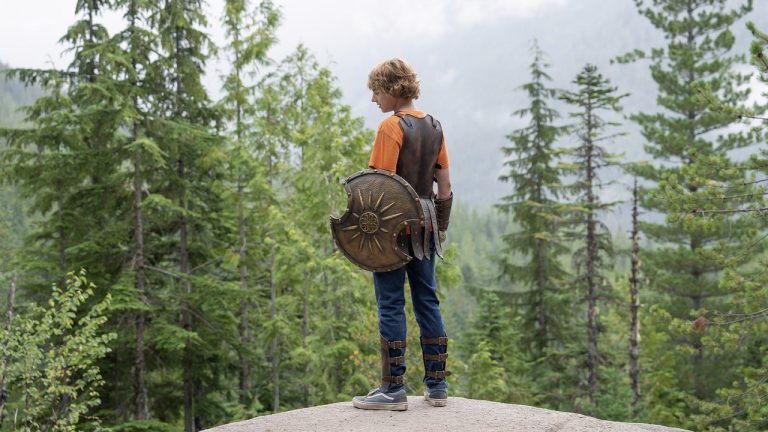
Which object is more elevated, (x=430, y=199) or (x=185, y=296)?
(x=430, y=199)

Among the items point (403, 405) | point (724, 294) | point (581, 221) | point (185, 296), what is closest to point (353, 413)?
point (403, 405)

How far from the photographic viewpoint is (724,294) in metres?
22.3

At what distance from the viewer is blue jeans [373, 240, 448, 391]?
530 centimetres

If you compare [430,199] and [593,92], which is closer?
[430,199]

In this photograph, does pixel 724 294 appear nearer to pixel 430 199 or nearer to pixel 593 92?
pixel 593 92

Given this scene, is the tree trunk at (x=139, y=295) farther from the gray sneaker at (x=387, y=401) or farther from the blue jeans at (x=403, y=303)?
the blue jeans at (x=403, y=303)

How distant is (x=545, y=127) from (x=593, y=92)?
4637mm

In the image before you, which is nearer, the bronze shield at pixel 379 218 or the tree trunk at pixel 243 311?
the bronze shield at pixel 379 218

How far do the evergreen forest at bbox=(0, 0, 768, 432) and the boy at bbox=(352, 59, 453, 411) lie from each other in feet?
16.9

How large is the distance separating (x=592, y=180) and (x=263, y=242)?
11.5 meters

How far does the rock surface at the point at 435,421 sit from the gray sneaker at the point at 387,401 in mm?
52

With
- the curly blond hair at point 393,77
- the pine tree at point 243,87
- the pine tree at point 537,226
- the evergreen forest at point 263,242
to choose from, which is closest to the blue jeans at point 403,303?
the curly blond hair at point 393,77

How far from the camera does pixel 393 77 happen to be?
5.04 meters

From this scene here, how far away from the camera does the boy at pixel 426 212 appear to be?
16.5ft
